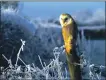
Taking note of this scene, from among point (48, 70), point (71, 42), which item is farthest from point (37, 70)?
point (71, 42)

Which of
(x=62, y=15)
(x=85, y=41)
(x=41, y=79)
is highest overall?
(x=62, y=15)

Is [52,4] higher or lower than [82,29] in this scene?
higher

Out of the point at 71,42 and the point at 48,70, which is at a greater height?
the point at 71,42

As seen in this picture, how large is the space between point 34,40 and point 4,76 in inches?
18.6

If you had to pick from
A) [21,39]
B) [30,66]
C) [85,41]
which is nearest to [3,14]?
[21,39]

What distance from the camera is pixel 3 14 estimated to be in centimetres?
444

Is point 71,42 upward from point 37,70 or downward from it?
upward

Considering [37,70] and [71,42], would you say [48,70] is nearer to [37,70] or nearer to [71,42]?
[37,70]

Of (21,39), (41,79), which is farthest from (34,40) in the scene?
(41,79)

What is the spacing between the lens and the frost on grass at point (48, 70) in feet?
14.4

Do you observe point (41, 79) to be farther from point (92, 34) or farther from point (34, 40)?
point (92, 34)

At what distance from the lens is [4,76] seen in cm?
443

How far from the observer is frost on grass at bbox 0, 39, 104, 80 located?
4.39m

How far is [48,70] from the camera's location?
4395mm
